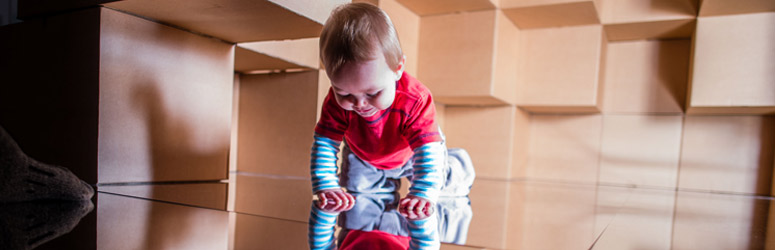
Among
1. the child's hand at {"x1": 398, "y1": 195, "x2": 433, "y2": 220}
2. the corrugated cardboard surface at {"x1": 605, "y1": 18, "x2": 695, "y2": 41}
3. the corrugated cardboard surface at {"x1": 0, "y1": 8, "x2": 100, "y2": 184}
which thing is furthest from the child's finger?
the corrugated cardboard surface at {"x1": 605, "y1": 18, "x2": 695, "y2": 41}

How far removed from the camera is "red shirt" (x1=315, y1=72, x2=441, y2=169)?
28.8 inches

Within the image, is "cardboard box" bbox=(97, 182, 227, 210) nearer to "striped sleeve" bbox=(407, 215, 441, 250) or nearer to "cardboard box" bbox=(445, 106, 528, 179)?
"striped sleeve" bbox=(407, 215, 441, 250)

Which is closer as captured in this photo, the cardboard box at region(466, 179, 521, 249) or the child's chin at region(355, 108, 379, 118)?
the cardboard box at region(466, 179, 521, 249)

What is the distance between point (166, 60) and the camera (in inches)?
34.0

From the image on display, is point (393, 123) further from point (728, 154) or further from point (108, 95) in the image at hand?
point (728, 154)

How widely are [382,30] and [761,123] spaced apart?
5.69ft

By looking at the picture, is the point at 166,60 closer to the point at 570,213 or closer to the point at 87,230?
the point at 87,230

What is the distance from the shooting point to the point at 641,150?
5.99 feet

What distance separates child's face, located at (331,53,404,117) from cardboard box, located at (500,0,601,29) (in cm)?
112

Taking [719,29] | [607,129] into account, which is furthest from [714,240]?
[607,129]

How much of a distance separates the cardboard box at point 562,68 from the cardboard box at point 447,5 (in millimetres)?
347

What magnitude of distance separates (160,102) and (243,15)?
248 millimetres


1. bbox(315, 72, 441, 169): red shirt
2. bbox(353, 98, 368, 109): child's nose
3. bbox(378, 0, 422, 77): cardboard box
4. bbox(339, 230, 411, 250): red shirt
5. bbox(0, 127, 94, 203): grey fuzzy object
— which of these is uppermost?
bbox(378, 0, 422, 77): cardboard box

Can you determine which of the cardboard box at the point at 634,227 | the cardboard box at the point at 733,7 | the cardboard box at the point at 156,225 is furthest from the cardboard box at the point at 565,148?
the cardboard box at the point at 156,225
